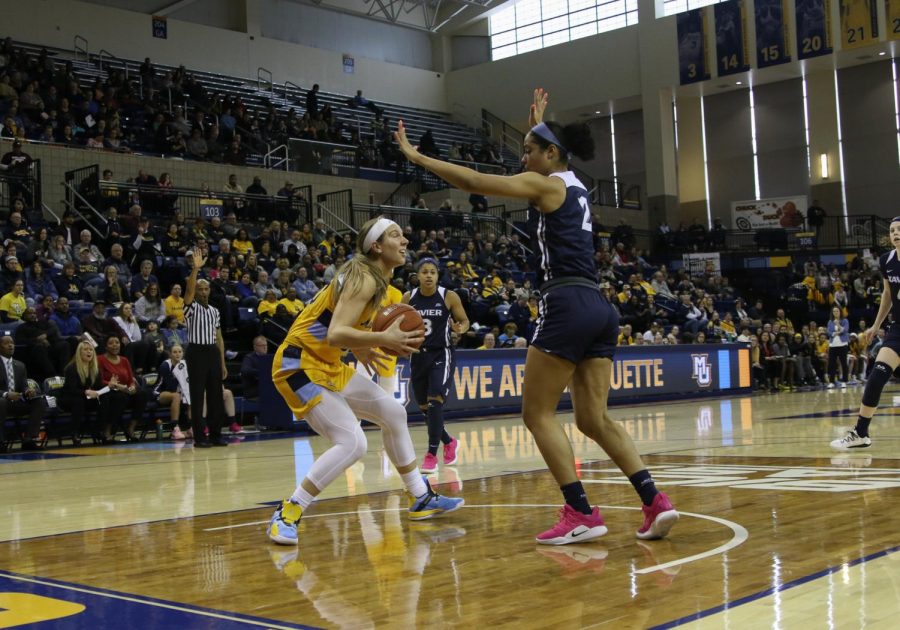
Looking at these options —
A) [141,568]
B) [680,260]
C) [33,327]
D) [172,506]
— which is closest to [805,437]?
[172,506]

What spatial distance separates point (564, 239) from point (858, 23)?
31.0m

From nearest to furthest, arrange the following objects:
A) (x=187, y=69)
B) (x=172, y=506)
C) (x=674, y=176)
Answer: (x=172, y=506) → (x=187, y=69) → (x=674, y=176)

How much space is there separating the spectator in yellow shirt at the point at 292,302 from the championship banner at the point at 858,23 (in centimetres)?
2311

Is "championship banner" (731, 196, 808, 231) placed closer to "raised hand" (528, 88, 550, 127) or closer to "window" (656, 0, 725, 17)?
"window" (656, 0, 725, 17)

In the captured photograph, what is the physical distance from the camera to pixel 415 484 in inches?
229

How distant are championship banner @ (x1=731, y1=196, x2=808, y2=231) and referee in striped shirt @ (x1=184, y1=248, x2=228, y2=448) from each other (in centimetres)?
2717

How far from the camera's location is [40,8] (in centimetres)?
2862

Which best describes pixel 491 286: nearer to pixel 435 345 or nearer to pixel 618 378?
pixel 618 378

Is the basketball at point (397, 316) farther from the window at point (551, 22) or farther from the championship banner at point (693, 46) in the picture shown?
the window at point (551, 22)

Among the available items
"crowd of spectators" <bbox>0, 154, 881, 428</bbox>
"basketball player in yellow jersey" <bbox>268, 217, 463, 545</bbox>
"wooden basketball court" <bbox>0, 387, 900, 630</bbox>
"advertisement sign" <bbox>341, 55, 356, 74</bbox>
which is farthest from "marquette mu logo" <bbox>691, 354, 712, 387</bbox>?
"advertisement sign" <bbox>341, 55, 356, 74</bbox>

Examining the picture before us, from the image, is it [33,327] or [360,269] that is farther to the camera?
[33,327]

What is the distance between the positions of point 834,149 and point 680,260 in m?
7.01

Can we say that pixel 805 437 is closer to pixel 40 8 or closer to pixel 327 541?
pixel 327 541

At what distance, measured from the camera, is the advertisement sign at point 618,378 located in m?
15.1
